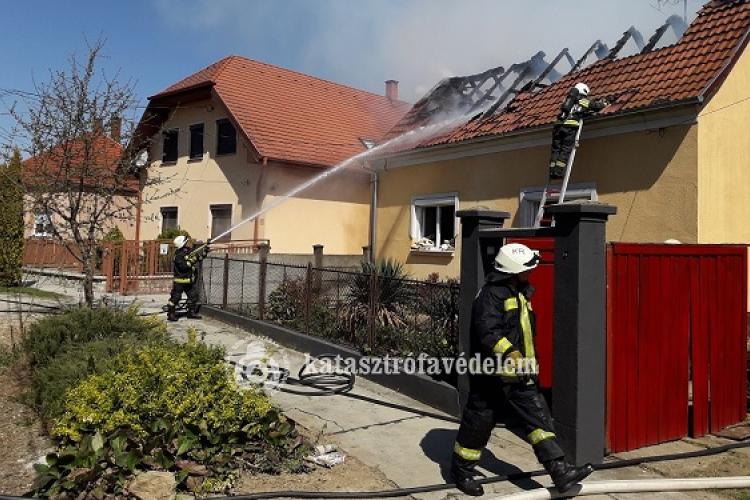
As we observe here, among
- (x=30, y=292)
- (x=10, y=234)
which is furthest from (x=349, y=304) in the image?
(x=10, y=234)

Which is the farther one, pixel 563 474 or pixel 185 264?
pixel 185 264

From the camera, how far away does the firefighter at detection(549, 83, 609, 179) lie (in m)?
8.00

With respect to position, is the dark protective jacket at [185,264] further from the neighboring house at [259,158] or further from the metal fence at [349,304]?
the neighboring house at [259,158]

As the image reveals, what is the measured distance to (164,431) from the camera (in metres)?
4.07

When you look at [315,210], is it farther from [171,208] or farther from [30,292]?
[30,292]

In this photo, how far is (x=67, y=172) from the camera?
8461mm

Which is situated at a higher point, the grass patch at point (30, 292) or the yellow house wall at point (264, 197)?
the yellow house wall at point (264, 197)

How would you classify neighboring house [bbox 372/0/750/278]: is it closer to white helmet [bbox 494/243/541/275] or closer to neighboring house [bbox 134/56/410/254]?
white helmet [bbox 494/243/541/275]

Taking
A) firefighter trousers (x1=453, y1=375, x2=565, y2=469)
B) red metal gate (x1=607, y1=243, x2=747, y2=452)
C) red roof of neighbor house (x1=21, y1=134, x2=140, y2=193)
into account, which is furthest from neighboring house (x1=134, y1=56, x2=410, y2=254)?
firefighter trousers (x1=453, y1=375, x2=565, y2=469)

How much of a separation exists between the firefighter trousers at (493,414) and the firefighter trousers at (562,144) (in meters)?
5.18

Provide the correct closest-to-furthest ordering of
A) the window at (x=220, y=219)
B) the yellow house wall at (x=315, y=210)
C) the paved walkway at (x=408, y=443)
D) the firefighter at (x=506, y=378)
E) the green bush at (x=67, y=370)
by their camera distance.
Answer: the firefighter at (x=506, y=378), the paved walkway at (x=408, y=443), the green bush at (x=67, y=370), the yellow house wall at (x=315, y=210), the window at (x=220, y=219)

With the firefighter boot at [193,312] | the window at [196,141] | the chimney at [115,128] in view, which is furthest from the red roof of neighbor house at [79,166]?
the window at [196,141]

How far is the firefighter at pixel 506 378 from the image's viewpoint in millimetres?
3867

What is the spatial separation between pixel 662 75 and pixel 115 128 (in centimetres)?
821
